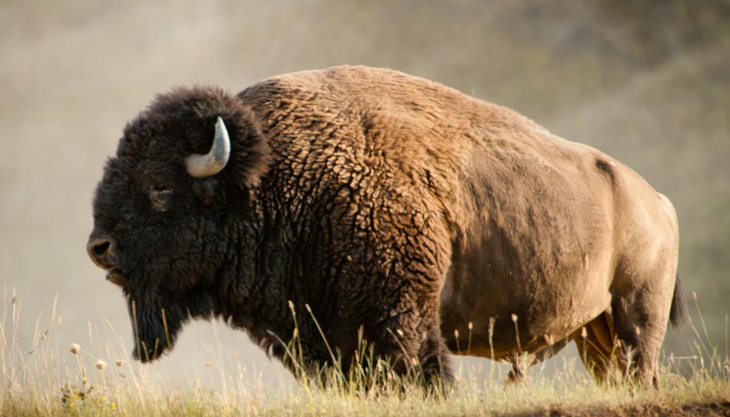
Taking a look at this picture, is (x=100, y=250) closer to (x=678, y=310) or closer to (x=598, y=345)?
(x=598, y=345)

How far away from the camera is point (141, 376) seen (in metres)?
3.52

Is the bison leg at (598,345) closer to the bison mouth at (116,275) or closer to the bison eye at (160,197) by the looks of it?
the bison eye at (160,197)

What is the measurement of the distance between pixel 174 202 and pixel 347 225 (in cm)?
104

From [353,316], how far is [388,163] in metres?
0.89

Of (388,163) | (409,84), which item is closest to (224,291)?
(388,163)

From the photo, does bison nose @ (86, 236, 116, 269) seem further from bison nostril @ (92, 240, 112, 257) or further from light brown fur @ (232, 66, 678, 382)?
light brown fur @ (232, 66, 678, 382)

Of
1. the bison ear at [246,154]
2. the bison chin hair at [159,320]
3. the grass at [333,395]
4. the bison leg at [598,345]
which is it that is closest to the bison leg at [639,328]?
the bison leg at [598,345]

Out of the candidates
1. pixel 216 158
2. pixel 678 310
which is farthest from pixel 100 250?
pixel 678 310

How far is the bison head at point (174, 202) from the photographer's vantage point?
3721mm

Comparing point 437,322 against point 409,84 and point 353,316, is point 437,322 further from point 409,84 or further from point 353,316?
point 409,84

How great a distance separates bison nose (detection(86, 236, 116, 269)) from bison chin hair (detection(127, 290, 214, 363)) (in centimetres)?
28

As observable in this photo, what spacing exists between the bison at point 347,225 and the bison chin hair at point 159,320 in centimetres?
1

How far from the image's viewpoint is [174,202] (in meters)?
3.77

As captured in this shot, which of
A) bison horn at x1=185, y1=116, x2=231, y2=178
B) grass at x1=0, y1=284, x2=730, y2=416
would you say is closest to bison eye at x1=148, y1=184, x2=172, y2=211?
bison horn at x1=185, y1=116, x2=231, y2=178
